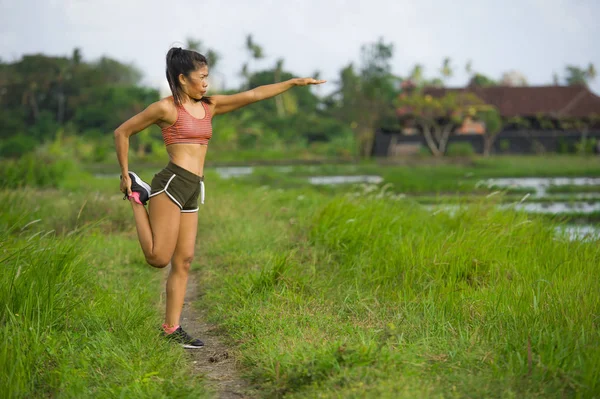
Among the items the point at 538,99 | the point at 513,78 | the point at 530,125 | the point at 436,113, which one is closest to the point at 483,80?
the point at 513,78

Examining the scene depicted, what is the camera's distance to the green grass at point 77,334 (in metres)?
3.06

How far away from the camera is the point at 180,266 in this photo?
13.0 ft

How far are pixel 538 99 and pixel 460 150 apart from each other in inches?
257

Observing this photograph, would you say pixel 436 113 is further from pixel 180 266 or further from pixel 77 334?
pixel 77 334

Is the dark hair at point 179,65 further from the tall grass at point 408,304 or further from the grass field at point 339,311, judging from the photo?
the tall grass at point 408,304

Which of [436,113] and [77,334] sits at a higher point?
[436,113]

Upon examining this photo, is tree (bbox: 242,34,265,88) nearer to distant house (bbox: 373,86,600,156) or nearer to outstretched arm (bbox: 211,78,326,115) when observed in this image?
distant house (bbox: 373,86,600,156)

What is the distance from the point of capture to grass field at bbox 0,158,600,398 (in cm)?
300

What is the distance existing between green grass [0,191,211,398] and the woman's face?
1314mm

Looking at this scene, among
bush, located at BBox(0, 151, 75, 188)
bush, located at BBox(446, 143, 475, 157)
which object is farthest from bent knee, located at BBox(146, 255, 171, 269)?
bush, located at BBox(446, 143, 475, 157)

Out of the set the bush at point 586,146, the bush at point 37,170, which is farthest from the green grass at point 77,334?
the bush at point 586,146

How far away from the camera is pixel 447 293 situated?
13.9ft

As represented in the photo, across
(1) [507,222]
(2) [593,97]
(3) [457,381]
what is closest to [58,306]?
(3) [457,381]

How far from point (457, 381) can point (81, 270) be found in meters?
2.66
